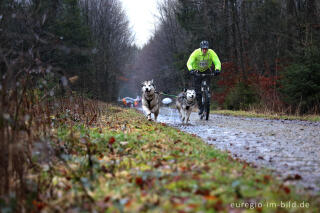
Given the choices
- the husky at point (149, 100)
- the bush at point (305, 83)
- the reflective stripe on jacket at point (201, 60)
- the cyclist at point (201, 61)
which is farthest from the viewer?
the bush at point (305, 83)

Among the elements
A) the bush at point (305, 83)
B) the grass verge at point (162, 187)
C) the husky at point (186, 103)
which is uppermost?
the bush at point (305, 83)

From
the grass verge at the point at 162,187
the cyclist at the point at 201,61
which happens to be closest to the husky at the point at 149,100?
the cyclist at the point at 201,61

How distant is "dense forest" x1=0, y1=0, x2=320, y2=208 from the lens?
11.8 ft

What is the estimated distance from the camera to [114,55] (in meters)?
41.0

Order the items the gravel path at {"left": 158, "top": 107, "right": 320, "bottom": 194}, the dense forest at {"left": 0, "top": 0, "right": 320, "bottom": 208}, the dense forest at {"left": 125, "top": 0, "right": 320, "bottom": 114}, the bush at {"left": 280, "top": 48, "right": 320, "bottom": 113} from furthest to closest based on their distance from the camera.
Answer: the dense forest at {"left": 125, "top": 0, "right": 320, "bottom": 114} < the bush at {"left": 280, "top": 48, "right": 320, "bottom": 113} < the gravel path at {"left": 158, "top": 107, "right": 320, "bottom": 194} < the dense forest at {"left": 0, "top": 0, "right": 320, "bottom": 208}

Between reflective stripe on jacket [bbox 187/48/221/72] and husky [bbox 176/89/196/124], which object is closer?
husky [bbox 176/89/196/124]

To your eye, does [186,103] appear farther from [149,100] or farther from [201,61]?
[201,61]

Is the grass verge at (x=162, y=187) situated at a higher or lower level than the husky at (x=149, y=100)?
lower

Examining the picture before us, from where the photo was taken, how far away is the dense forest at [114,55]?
11.8 feet

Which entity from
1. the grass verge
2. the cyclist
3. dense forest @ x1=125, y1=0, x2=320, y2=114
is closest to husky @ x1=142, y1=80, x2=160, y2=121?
the cyclist

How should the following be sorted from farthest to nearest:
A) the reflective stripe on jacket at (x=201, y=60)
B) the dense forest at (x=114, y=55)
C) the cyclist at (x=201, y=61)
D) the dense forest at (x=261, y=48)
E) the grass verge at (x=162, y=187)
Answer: the dense forest at (x=261, y=48) → the reflective stripe on jacket at (x=201, y=60) → the cyclist at (x=201, y=61) → the dense forest at (x=114, y=55) → the grass verge at (x=162, y=187)

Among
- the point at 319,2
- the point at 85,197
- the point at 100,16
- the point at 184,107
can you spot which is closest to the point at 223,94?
the point at 319,2

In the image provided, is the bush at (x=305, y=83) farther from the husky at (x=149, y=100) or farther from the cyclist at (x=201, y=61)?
the husky at (x=149, y=100)

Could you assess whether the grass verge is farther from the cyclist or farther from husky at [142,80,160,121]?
the cyclist
